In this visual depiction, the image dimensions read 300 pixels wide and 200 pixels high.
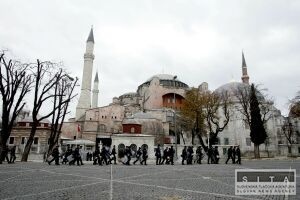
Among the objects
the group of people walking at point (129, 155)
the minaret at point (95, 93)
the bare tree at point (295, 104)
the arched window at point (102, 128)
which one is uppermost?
the minaret at point (95, 93)

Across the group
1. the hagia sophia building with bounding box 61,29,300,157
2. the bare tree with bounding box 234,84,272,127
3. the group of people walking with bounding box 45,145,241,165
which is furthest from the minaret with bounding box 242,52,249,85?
the group of people walking with bounding box 45,145,241,165

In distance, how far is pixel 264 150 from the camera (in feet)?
142

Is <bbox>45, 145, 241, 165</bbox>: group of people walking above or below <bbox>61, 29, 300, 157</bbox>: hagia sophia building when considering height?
below

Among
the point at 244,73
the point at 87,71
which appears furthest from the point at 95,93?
the point at 244,73

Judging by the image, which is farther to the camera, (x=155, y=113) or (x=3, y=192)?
(x=155, y=113)

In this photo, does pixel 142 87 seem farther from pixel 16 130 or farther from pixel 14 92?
pixel 14 92

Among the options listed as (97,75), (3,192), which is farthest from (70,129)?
(3,192)

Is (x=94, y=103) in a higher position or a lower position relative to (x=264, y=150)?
higher

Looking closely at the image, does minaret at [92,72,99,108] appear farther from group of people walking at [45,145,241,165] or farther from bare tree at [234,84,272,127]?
group of people walking at [45,145,241,165]

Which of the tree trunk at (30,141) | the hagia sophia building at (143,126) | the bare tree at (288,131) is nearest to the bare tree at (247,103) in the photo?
the hagia sophia building at (143,126)

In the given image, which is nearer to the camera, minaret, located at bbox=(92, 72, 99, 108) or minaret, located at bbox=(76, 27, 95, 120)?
minaret, located at bbox=(76, 27, 95, 120)

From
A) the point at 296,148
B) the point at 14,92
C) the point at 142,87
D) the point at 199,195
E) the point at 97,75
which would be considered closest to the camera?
the point at 199,195

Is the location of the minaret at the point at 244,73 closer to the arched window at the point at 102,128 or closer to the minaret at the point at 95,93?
the arched window at the point at 102,128

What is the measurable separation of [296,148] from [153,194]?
40255 millimetres
